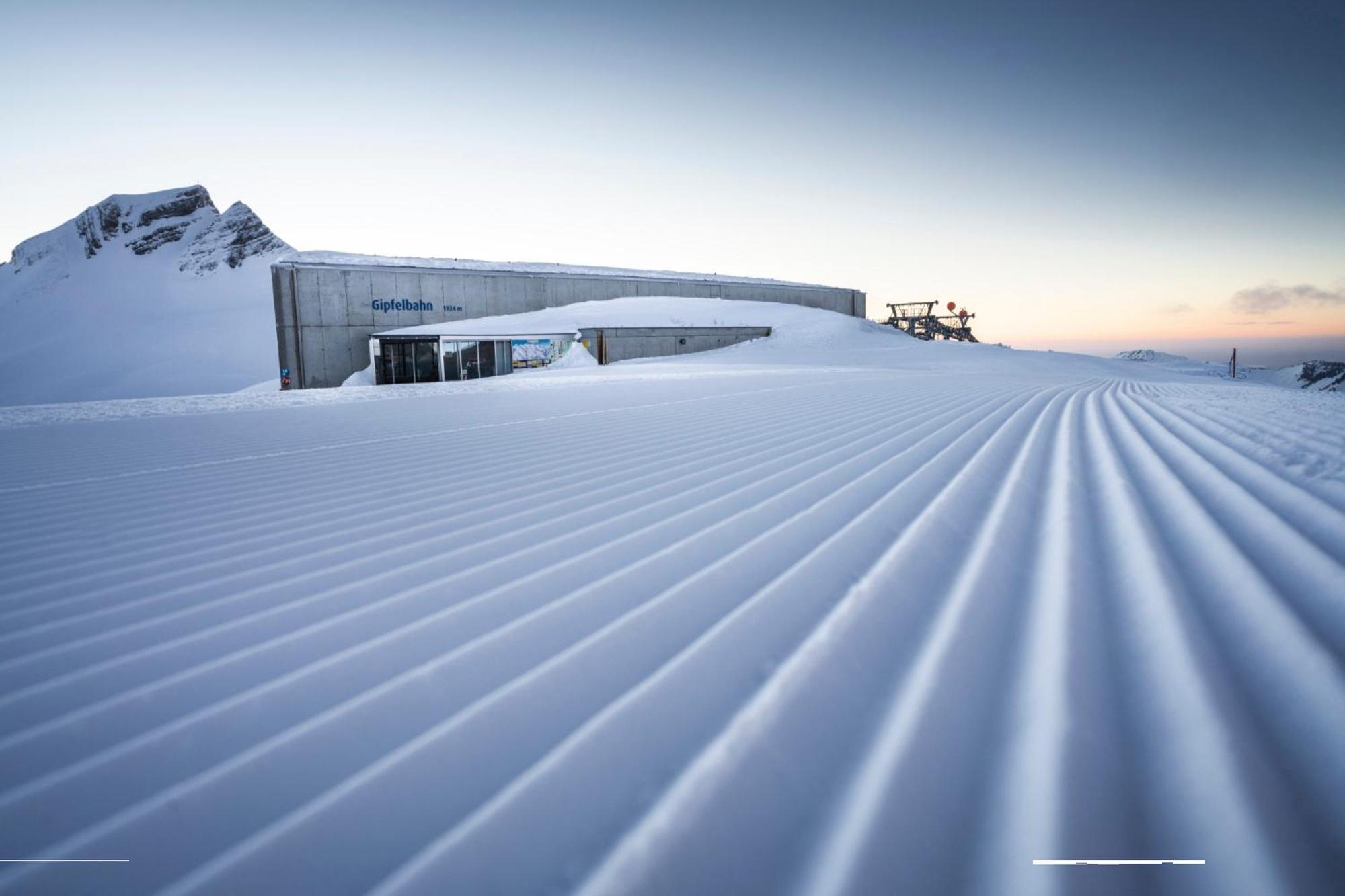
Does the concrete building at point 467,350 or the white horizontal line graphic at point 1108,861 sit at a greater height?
the concrete building at point 467,350

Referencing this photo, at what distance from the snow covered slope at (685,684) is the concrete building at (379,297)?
18813mm

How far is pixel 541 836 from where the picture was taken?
0.87 metres

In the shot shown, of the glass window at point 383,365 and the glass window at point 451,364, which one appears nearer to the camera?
the glass window at point 451,364

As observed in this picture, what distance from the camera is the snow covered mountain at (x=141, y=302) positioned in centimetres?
4825

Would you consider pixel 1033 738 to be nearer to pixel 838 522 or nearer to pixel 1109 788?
pixel 1109 788

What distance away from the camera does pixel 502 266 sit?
24.8m

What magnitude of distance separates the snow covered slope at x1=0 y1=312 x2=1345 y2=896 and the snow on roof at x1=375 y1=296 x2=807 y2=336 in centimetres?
1687

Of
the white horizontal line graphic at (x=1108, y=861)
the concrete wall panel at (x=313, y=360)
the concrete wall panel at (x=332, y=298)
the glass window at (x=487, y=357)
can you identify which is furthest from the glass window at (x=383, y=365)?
the white horizontal line graphic at (x=1108, y=861)

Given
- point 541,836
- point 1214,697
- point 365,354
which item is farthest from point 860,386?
point 365,354

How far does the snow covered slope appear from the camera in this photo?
83cm

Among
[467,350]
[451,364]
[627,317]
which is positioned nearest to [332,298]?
[451,364]

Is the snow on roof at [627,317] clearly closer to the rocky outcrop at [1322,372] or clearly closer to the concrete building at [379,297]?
the concrete building at [379,297]

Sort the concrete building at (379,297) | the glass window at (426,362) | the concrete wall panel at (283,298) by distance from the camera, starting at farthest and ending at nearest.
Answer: the concrete building at (379,297), the concrete wall panel at (283,298), the glass window at (426,362)

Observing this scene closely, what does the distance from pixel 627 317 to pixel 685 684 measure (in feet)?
71.5
